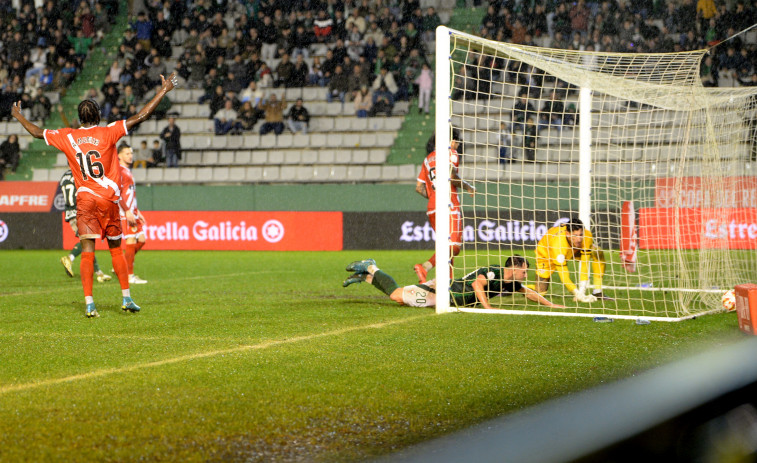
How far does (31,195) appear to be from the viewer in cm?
2166

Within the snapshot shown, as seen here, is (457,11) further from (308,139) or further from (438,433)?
(438,433)

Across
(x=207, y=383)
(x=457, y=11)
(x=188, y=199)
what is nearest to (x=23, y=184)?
(x=188, y=199)

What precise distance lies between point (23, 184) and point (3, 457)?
2017 cm

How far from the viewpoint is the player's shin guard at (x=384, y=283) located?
8320 mm

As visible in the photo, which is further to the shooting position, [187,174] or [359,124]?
[359,124]

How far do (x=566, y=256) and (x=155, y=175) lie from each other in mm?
15676

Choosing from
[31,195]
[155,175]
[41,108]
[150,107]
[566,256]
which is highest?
[41,108]

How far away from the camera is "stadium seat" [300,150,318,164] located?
22.3 meters

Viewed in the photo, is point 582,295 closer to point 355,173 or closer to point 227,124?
point 355,173

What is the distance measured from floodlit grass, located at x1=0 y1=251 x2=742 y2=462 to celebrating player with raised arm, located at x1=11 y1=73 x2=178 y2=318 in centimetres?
76

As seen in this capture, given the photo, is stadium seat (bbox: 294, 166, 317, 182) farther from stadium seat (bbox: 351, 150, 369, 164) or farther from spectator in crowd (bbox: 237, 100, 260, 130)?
spectator in crowd (bbox: 237, 100, 260, 130)

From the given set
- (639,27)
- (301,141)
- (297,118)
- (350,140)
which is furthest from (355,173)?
(639,27)

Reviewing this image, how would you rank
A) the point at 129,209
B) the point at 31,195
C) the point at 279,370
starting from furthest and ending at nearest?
the point at 31,195, the point at 129,209, the point at 279,370

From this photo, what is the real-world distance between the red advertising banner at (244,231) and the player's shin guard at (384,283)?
37.8 ft
